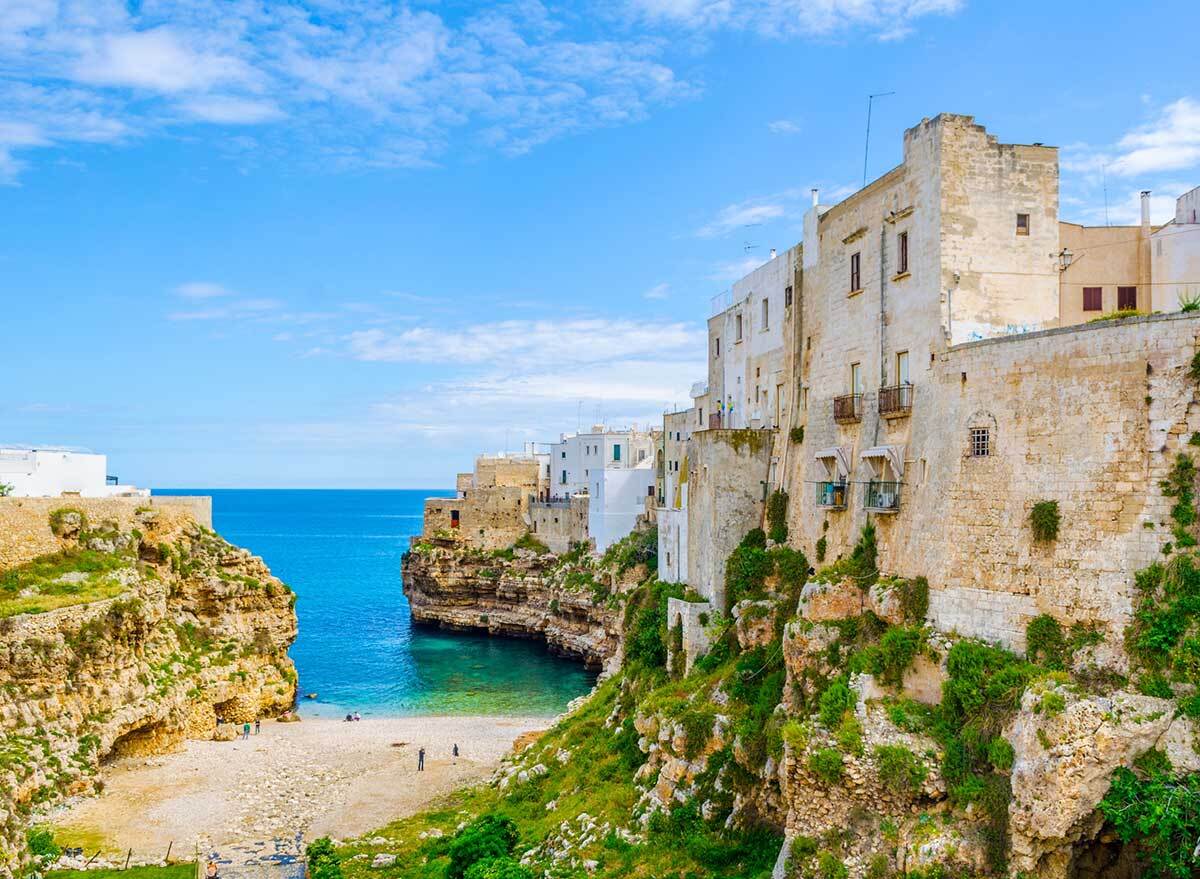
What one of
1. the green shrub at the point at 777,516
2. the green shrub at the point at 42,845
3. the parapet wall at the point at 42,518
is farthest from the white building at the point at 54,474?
the green shrub at the point at 777,516

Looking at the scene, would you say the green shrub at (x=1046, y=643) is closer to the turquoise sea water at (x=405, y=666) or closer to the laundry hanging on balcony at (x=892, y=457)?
the laundry hanging on balcony at (x=892, y=457)

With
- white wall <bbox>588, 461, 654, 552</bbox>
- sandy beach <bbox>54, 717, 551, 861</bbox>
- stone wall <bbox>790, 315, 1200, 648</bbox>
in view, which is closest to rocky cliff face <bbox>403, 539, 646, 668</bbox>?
white wall <bbox>588, 461, 654, 552</bbox>

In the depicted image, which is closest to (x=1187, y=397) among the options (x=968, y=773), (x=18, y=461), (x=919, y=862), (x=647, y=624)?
(x=968, y=773)

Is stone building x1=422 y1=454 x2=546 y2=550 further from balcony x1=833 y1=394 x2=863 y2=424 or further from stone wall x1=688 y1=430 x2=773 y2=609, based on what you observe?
balcony x1=833 y1=394 x2=863 y2=424

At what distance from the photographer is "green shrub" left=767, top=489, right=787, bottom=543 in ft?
85.7

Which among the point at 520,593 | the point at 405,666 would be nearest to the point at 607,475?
the point at 520,593

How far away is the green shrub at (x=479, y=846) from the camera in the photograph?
22250mm

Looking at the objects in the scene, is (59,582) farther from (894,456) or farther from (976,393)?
(976,393)

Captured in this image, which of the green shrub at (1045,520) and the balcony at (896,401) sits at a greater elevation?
the balcony at (896,401)

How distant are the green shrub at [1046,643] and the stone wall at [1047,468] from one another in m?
0.25

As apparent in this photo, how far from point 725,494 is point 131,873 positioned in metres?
18.9

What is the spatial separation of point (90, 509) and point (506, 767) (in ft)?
70.8

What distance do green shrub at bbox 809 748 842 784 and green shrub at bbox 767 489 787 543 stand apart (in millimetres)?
9734

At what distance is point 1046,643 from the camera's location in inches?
616
